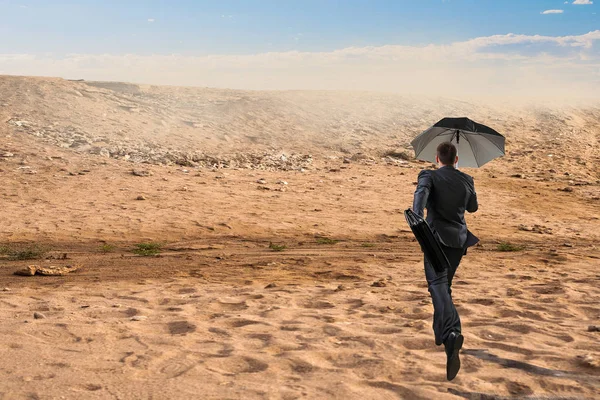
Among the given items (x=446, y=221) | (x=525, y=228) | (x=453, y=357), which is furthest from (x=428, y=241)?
(x=525, y=228)

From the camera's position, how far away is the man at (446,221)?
4.77 m

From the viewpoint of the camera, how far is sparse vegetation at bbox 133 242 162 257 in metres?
10.3

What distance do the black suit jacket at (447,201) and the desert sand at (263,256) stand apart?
3.52 feet

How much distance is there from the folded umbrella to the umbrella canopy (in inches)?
51.7

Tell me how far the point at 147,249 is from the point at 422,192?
23.1 feet

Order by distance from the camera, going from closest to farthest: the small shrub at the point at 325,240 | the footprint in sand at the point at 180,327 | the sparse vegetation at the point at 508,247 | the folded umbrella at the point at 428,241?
the folded umbrella at the point at 428,241 < the footprint in sand at the point at 180,327 < the sparse vegetation at the point at 508,247 < the small shrub at the point at 325,240

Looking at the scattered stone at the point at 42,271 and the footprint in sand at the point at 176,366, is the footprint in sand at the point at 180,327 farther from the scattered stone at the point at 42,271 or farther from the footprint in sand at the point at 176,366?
the scattered stone at the point at 42,271

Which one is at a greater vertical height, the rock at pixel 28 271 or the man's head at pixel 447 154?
the man's head at pixel 447 154

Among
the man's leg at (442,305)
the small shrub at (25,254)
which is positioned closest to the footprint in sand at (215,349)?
the man's leg at (442,305)

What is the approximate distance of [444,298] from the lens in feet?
15.7

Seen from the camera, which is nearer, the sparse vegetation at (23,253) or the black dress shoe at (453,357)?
the black dress shoe at (453,357)

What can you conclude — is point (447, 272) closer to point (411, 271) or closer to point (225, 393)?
point (225, 393)

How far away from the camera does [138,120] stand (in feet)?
71.2

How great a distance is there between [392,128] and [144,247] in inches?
626
